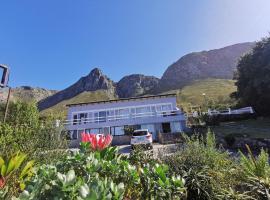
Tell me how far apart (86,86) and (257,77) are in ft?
500

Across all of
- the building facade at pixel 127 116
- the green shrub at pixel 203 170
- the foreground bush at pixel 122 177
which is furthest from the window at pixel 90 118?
the foreground bush at pixel 122 177

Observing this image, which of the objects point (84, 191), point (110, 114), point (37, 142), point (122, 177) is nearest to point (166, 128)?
point (110, 114)

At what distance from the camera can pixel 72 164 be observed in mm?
3576

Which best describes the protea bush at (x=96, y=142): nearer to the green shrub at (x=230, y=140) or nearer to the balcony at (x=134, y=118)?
the green shrub at (x=230, y=140)

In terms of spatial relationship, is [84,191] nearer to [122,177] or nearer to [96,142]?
[122,177]

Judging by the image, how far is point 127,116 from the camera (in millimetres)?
32500

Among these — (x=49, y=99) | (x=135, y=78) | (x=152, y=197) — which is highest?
(x=135, y=78)

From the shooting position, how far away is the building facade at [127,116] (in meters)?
30.3

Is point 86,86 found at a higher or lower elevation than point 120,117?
higher

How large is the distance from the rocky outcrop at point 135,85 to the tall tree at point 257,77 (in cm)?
13721

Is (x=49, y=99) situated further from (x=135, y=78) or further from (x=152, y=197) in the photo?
(x=152, y=197)

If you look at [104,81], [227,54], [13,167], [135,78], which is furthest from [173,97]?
[227,54]

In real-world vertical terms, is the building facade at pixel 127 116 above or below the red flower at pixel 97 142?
above

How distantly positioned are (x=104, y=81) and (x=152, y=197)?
553 feet
